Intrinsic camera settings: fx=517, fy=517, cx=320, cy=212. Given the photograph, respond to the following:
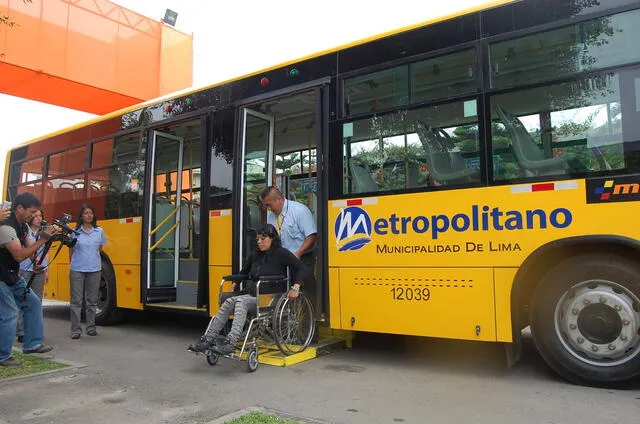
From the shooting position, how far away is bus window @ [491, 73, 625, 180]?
160 inches

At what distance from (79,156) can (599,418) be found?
793cm

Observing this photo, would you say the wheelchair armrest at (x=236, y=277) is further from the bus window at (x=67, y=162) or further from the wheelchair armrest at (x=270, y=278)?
the bus window at (x=67, y=162)

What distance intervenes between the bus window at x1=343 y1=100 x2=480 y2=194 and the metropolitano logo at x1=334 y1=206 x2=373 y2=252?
22 cm

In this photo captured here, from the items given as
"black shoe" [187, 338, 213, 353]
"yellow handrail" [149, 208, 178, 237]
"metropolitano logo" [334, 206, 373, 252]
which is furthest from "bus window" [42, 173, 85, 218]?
"metropolitano logo" [334, 206, 373, 252]

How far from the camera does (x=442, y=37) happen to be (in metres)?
4.81

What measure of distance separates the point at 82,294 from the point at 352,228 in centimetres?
421

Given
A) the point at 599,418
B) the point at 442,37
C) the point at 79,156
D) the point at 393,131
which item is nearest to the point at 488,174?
the point at 393,131

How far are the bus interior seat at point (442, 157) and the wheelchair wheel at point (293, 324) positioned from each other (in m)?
1.91

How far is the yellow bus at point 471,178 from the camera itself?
405cm

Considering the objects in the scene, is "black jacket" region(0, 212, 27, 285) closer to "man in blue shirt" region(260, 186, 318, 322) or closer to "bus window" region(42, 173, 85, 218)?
"man in blue shirt" region(260, 186, 318, 322)

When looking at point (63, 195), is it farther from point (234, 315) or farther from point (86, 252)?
point (234, 315)

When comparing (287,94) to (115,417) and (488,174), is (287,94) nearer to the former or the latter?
(488,174)

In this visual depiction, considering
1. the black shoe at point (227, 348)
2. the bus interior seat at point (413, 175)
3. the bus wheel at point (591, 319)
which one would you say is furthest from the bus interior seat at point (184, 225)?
the bus wheel at point (591, 319)

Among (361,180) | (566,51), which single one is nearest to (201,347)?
(361,180)
